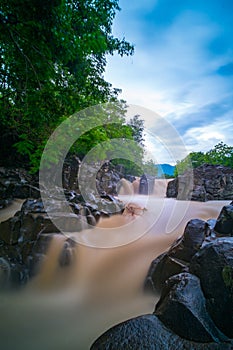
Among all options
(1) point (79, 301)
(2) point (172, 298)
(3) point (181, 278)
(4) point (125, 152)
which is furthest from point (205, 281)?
(4) point (125, 152)

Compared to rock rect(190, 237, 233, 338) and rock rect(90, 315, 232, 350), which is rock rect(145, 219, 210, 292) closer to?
rock rect(190, 237, 233, 338)

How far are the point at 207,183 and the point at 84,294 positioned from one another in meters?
12.9

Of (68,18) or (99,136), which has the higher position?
(68,18)

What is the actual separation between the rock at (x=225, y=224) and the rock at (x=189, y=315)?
212 centimetres

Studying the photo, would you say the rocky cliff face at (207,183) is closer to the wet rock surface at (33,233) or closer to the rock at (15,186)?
the wet rock surface at (33,233)

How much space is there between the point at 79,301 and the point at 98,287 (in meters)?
0.50

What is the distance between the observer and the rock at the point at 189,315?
5.61ft

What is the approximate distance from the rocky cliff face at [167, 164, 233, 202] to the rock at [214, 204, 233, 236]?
904 centimetres

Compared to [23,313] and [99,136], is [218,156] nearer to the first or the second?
[99,136]

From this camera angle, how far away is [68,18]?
3.03 metres

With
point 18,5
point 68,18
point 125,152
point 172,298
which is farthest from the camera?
point 125,152

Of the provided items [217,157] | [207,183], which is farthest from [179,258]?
[217,157]

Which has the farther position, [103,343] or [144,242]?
[144,242]

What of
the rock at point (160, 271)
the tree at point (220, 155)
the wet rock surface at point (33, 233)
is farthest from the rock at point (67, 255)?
the tree at point (220, 155)
